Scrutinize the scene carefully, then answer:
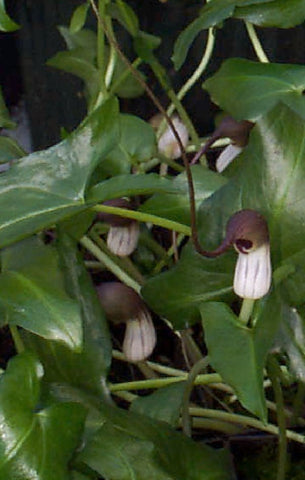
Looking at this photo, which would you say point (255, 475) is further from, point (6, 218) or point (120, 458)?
point (6, 218)

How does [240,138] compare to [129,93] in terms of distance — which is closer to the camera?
[240,138]

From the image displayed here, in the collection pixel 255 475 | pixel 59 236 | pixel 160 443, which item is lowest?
pixel 255 475

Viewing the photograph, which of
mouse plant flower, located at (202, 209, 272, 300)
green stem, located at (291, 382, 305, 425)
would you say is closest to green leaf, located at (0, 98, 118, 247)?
mouse plant flower, located at (202, 209, 272, 300)

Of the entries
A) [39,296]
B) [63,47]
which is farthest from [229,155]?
[63,47]

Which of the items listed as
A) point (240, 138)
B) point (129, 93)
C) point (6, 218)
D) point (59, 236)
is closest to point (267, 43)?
point (129, 93)

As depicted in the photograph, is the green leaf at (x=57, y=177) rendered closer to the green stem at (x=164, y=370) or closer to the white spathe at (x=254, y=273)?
the white spathe at (x=254, y=273)

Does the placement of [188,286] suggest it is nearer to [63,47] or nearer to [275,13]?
[275,13]

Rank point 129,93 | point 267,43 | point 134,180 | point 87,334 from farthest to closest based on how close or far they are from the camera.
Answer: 1. point 267,43
2. point 129,93
3. point 87,334
4. point 134,180
